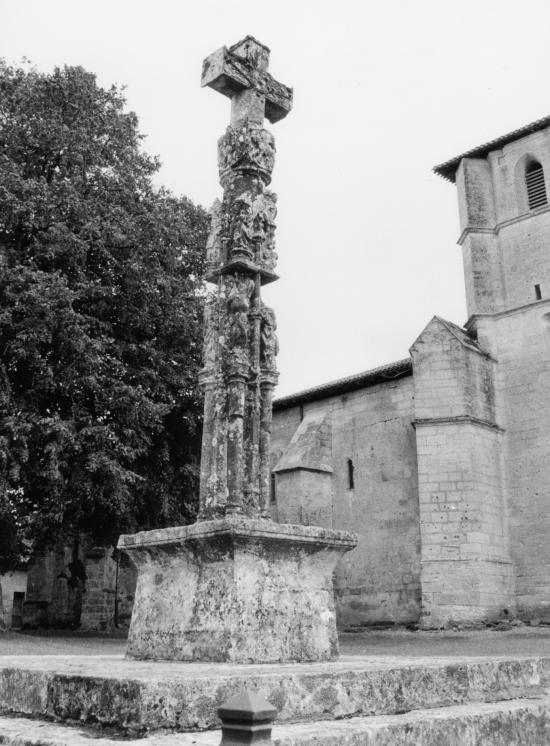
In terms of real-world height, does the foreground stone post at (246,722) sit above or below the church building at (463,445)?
below

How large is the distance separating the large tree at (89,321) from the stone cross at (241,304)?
1048cm

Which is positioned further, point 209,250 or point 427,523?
point 427,523

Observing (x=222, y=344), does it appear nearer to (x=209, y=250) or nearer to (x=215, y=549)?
(x=209, y=250)

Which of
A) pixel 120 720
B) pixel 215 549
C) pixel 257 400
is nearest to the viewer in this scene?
pixel 120 720

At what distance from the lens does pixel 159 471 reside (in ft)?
62.9

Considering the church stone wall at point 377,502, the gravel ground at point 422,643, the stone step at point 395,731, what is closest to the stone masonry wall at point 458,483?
the gravel ground at point 422,643

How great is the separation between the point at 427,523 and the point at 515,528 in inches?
98.3

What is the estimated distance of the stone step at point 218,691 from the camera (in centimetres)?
300

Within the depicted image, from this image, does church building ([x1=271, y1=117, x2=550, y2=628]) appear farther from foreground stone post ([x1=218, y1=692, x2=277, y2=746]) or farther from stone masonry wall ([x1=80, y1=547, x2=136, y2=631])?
foreground stone post ([x1=218, y1=692, x2=277, y2=746])

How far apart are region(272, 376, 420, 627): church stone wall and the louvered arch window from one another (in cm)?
657

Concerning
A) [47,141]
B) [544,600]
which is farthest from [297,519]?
[47,141]

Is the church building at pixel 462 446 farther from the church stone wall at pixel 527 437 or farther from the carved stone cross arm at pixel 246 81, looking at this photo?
the carved stone cross arm at pixel 246 81

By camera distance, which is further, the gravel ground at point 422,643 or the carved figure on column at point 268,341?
the gravel ground at point 422,643

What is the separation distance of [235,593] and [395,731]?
1.53 meters
